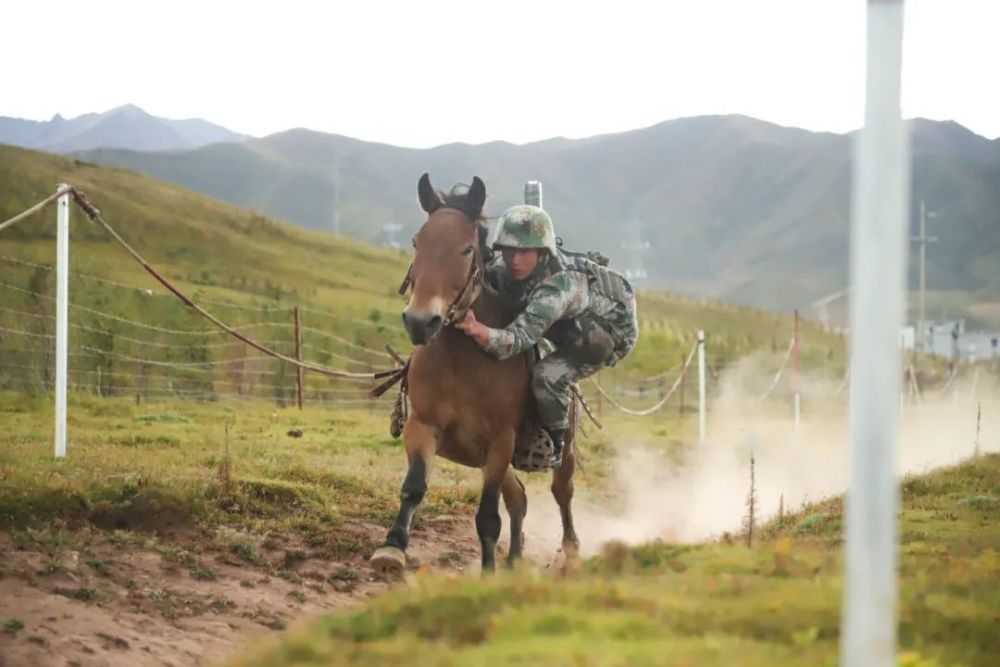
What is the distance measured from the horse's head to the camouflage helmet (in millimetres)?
321

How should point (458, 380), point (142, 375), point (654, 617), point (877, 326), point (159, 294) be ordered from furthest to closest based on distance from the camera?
point (142, 375), point (159, 294), point (458, 380), point (654, 617), point (877, 326)

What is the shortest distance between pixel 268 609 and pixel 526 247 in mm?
3178

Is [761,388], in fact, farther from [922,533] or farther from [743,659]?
[743,659]

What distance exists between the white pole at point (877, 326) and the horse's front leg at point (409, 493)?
4616 mm

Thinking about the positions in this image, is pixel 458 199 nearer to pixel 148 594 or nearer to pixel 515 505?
pixel 515 505

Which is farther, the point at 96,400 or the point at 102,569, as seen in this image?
the point at 96,400

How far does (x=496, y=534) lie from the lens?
27.4 ft

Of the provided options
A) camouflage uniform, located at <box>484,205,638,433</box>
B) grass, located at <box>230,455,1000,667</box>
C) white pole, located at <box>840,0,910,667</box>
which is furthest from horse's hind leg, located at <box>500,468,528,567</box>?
white pole, located at <box>840,0,910,667</box>

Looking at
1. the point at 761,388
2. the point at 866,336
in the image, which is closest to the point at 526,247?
the point at 866,336

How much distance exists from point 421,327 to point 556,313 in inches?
57.7

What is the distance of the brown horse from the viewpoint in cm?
787

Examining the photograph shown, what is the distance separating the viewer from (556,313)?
8547 mm

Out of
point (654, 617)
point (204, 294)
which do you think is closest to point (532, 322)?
point (654, 617)

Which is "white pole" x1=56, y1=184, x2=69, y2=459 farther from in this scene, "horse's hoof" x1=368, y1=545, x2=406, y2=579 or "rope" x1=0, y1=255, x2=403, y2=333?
"horse's hoof" x1=368, y1=545, x2=406, y2=579
